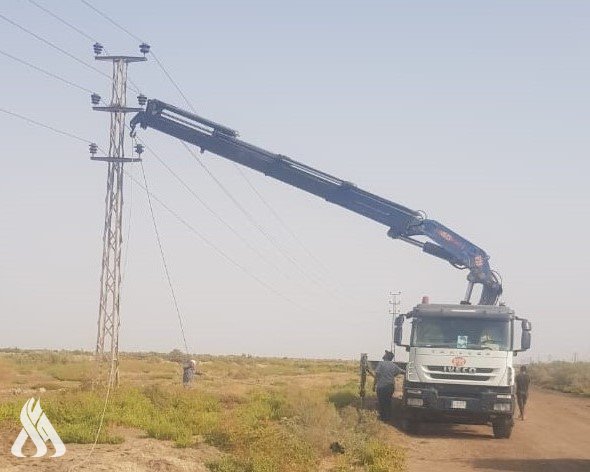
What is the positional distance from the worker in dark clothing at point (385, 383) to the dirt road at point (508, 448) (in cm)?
122

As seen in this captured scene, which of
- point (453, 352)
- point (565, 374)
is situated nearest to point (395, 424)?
point (453, 352)

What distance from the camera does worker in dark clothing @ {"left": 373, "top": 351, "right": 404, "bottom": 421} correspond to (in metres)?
23.0

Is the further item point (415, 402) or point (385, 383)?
point (385, 383)

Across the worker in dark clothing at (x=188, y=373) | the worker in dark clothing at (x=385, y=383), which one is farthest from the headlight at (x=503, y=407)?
the worker in dark clothing at (x=188, y=373)

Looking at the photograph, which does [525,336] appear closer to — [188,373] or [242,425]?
[242,425]

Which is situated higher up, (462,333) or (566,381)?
(462,333)

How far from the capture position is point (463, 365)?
21219 mm

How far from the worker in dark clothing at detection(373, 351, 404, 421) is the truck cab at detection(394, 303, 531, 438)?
48.8 inches

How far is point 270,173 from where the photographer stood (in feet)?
80.1

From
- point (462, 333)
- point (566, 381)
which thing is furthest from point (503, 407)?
point (566, 381)

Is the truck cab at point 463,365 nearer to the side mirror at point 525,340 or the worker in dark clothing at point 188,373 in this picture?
the side mirror at point 525,340

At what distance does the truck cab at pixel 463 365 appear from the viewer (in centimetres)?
2097

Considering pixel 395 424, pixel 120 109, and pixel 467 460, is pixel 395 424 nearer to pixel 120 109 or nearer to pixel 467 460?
pixel 467 460

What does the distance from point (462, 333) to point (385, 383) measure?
278 centimetres
